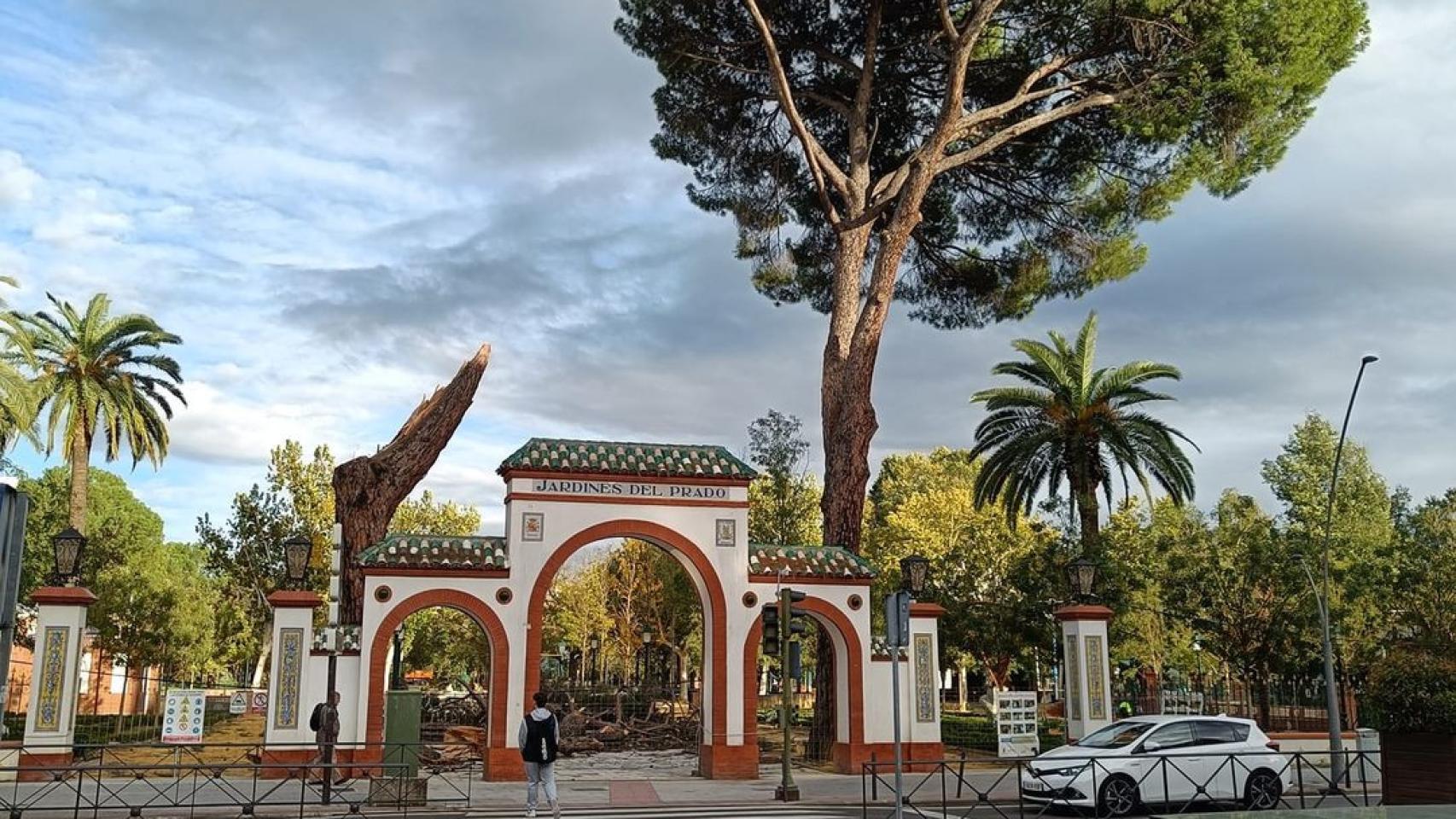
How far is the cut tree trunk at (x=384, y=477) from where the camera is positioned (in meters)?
24.1

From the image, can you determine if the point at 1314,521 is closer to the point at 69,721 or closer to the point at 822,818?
the point at 822,818

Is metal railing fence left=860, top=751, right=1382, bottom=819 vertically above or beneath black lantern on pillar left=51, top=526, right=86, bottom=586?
beneath

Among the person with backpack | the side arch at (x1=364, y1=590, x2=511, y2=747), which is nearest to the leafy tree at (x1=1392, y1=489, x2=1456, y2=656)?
the side arch at (x1=364, y1=590, x2=511, y2=747)

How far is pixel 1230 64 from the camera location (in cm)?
2459

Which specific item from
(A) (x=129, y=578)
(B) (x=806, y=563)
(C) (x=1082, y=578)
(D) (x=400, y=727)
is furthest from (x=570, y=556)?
(A) (x=129, y=578)

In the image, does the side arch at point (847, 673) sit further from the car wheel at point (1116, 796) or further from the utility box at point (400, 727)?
the car wheel at point (1116, 796)

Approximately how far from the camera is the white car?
51.2 ft

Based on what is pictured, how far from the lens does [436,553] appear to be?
20531 mm

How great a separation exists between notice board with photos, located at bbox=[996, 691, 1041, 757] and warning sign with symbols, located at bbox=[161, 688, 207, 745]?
14506 millimetres

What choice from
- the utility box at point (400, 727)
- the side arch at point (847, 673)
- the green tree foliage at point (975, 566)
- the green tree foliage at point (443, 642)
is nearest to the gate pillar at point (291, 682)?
the utility box at point (400, 727)

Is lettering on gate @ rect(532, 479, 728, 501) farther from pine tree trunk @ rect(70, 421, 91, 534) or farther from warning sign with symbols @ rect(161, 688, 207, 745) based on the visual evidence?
pine tree trunk @ rect(70, 421, 91, 534)

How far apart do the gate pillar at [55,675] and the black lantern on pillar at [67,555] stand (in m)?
0.30

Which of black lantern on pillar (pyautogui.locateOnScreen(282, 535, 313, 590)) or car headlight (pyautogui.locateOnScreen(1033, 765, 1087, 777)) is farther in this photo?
black lantern on pillar (pyautogui.locateOnScreen(282, 535, 313, 590))

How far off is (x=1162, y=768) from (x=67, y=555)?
18698mm
